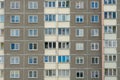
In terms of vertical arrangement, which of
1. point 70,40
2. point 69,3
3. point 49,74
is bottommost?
point 49,74

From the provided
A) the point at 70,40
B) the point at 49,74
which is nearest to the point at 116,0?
the point at 70,40

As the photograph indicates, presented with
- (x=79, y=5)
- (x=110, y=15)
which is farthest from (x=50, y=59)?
(x=110, y=15)

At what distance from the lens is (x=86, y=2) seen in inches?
3585

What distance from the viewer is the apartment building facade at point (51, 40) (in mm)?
89750

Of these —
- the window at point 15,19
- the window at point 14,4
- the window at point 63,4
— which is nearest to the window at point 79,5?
the window at point 63,4

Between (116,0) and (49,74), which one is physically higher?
(116,0)

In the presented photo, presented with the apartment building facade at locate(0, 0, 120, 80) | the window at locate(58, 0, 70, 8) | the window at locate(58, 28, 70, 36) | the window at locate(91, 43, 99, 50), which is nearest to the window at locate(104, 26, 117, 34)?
the apartment building facade at locate(0, 0, 120, 80)

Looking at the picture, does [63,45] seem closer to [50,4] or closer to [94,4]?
[50,4]

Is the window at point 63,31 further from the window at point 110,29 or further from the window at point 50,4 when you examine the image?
the window at point 110,29

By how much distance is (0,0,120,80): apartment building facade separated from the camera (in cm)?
8975

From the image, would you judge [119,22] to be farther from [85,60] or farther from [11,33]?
[11,33]

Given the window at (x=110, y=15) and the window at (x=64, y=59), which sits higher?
the window at (x=110, y=15)

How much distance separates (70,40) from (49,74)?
6.64 meters

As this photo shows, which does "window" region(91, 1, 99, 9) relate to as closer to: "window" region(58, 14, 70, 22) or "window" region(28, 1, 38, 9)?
"window" region(58, 14, 70, 22)
